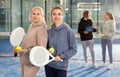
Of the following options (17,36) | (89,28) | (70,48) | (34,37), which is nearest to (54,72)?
(70,48)

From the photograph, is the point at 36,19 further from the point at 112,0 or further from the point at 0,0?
the point at 112,0

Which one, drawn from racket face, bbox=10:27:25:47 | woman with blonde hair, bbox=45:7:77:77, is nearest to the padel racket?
racket face, bbox=10:27:25:47

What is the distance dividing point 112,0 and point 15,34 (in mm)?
18379

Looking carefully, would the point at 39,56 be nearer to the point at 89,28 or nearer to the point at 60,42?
the point at 60,42

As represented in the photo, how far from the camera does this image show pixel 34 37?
154 inches

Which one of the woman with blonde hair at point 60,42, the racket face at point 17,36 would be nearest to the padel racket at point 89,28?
the racket face at point 17,36

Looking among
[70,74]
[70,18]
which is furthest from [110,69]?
[70,18]

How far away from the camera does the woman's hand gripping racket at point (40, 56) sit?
343cm

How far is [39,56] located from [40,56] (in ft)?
0.04

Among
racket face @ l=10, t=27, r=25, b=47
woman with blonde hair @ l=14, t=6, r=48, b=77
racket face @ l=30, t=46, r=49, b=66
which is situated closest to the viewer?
racket face @ l=30, t=46, r=49, b=66

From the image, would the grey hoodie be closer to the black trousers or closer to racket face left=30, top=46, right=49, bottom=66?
the black trousers

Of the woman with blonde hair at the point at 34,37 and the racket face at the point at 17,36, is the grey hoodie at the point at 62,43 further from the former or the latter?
the racket face at the point at 17,36

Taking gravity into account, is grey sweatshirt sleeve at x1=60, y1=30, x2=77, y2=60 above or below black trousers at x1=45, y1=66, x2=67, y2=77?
above

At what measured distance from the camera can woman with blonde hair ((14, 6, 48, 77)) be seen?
12.6 feet
